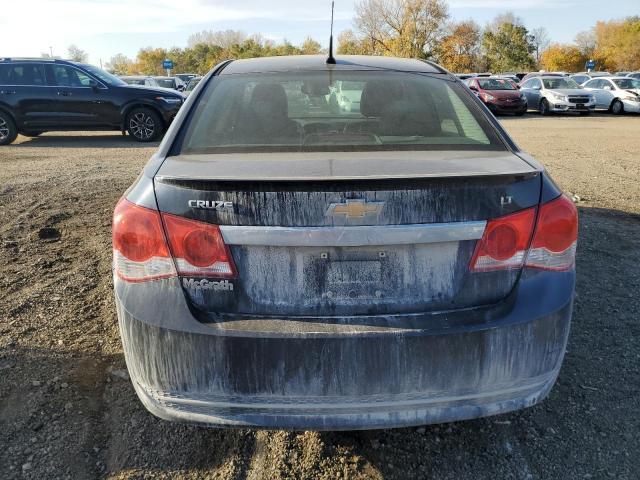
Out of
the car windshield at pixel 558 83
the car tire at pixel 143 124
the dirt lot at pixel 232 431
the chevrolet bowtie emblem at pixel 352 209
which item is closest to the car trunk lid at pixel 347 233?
the chevrolet bowtie emblem at pixel 352 209

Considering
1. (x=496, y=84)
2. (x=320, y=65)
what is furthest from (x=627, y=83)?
(x=320, y=65)

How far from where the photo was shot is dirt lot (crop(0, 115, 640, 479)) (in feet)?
7.91

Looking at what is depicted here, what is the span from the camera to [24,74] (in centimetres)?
1327

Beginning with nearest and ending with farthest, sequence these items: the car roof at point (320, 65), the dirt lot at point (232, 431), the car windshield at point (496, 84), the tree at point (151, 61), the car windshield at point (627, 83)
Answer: the dirt lot at point (232, 431), the car roof at point (320, 65), the car windshield at point (496, 84), the car windshield at point (627, 83), the tree at point (151, 61)

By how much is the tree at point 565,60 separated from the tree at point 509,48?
4730 mm

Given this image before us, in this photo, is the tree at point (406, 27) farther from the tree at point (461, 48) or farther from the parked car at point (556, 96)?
the parked car at point (556, 96)

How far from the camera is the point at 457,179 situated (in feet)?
6.48

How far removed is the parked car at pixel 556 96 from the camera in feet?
74.9

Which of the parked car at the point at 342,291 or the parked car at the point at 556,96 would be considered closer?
the parked car at the point at 342,291

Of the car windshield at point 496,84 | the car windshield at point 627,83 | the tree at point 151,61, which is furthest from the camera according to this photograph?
the tree at point 151,61

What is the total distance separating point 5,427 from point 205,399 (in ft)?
4.19

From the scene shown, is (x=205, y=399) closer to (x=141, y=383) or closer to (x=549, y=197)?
(x=141, y=383)

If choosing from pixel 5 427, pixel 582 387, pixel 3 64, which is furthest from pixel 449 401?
pixel 3 64

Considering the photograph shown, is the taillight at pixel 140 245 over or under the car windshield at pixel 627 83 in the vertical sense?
over
